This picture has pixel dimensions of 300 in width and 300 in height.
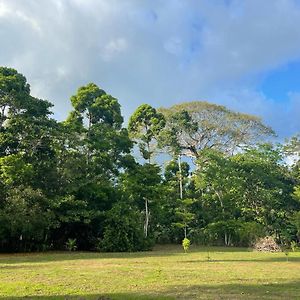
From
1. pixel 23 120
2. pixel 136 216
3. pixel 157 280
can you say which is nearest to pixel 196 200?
pixel 136 216

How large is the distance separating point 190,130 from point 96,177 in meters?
12.5

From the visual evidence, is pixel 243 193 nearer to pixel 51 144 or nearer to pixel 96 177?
pixel 96 177

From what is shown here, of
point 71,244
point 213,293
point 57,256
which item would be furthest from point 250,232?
point 213,293

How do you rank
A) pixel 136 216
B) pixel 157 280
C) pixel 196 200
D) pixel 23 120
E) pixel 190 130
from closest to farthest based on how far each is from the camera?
pixel 157 280 → pixel 23 120 → pixel 136 216 → pixel 196 200 → pixel 190 130

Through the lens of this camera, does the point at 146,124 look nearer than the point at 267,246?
No

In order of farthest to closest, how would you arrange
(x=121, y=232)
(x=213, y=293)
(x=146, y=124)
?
1. (x=146, y=124)
2. (x=121, y=232)
3. (x=213, y=293)

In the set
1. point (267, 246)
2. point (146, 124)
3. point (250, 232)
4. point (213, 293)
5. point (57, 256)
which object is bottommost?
point (213, 293)

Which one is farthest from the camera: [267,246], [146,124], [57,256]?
[146,124]

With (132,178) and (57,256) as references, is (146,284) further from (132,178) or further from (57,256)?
(132,178)

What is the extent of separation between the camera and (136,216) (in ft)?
84.1

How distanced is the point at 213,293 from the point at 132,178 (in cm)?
1964

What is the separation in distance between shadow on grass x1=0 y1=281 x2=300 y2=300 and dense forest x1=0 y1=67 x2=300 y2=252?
12.9m

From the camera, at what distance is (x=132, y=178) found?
91.9 feet

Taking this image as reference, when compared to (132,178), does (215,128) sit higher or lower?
higher
